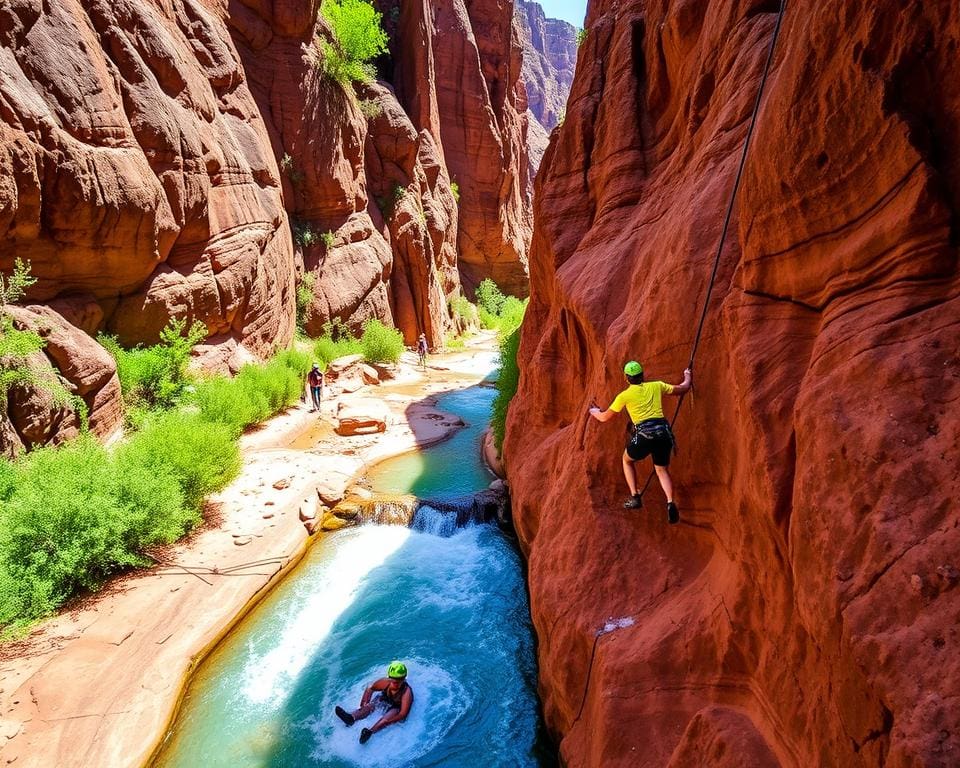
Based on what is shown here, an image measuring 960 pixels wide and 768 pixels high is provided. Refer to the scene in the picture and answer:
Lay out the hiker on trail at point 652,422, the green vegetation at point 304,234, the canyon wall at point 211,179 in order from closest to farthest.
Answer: the hiker on trail at point 652,422 → the canyon wall at point 211,179 → the green vegetation at point 304,234

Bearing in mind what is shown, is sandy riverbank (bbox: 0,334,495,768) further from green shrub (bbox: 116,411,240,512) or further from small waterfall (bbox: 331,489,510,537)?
small waterfall (bbox: 331,489,510,537)

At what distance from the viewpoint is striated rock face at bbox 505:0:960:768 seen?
2787 mm

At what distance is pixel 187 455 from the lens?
10.8 m

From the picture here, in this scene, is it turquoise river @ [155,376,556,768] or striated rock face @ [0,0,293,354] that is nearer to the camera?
turquoise river @ [155,376,556,768]

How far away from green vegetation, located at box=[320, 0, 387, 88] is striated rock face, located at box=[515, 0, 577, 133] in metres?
77.3

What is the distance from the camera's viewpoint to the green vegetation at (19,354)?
10.1 meters

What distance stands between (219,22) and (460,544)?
22.5 m

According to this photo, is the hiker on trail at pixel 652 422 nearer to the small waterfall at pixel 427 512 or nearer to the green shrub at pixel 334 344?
the small waterfall at pixel 427 512

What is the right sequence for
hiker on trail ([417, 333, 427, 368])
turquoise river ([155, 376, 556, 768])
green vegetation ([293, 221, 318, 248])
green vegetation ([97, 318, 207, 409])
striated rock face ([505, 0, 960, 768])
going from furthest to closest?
hiker on trail ([417, 333, 427, 368]), green vegetation ([293, 221, 318, 248]), green vegetation ([97, 318, 207, 409]), turquoise river ([155, 376, 556, 768]), striated rock face ([505, 0, 960, 768])

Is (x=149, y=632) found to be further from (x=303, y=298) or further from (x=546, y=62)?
(x=546, y=62)

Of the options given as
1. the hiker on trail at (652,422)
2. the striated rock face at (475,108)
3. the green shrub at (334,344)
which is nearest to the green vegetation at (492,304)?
the striated rock face at (475,108)

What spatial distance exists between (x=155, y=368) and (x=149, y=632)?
9.23 metres

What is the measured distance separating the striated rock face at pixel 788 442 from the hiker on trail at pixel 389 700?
2.17 metres

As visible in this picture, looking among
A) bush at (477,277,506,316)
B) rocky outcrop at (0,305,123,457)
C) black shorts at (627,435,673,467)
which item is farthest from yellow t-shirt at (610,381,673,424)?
bush at (477,277,506,316)
